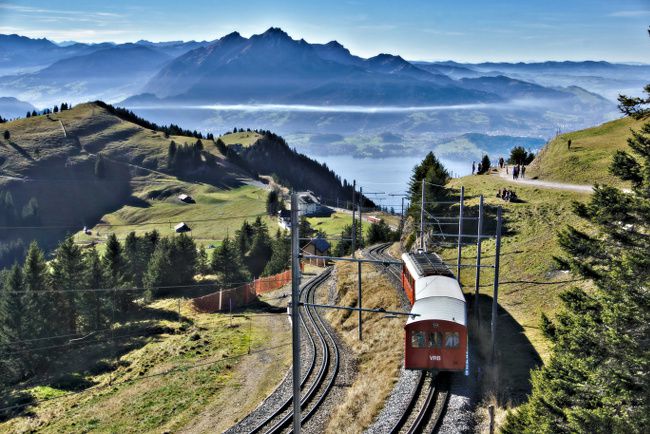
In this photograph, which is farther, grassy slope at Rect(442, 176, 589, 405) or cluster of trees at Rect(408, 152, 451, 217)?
cluster of trees at Rect(408, 152, 451, 217)

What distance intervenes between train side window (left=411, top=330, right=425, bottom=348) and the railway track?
6287 millimetres

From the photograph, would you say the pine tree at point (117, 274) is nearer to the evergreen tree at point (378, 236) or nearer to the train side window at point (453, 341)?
the evergreen tree at point (378, 236)

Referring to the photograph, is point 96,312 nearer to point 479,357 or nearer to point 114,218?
point 479,357

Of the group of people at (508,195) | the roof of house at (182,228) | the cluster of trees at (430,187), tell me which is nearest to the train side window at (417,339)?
the cluster of trees at (430,187)

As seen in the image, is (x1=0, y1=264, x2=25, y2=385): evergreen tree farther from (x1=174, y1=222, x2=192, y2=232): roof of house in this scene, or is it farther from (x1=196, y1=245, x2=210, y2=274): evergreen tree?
(x1=174, y1=222, x2=192, y2=232): roof of house

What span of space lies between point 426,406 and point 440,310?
536cm

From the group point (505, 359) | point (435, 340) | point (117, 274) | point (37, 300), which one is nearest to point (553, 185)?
point (505, 359)

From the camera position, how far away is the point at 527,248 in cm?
4819

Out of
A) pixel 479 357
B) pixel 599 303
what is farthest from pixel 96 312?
pixel 599 303

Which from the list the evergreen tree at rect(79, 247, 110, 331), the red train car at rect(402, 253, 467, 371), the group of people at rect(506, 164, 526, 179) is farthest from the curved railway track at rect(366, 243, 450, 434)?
the evergreen tree at rect(79, 247, 110, 331)

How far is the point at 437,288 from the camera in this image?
32.7 m

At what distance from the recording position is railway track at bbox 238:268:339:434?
2878 cm

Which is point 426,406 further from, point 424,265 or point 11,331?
point 11,331

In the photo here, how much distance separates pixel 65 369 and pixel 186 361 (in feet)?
67.4
